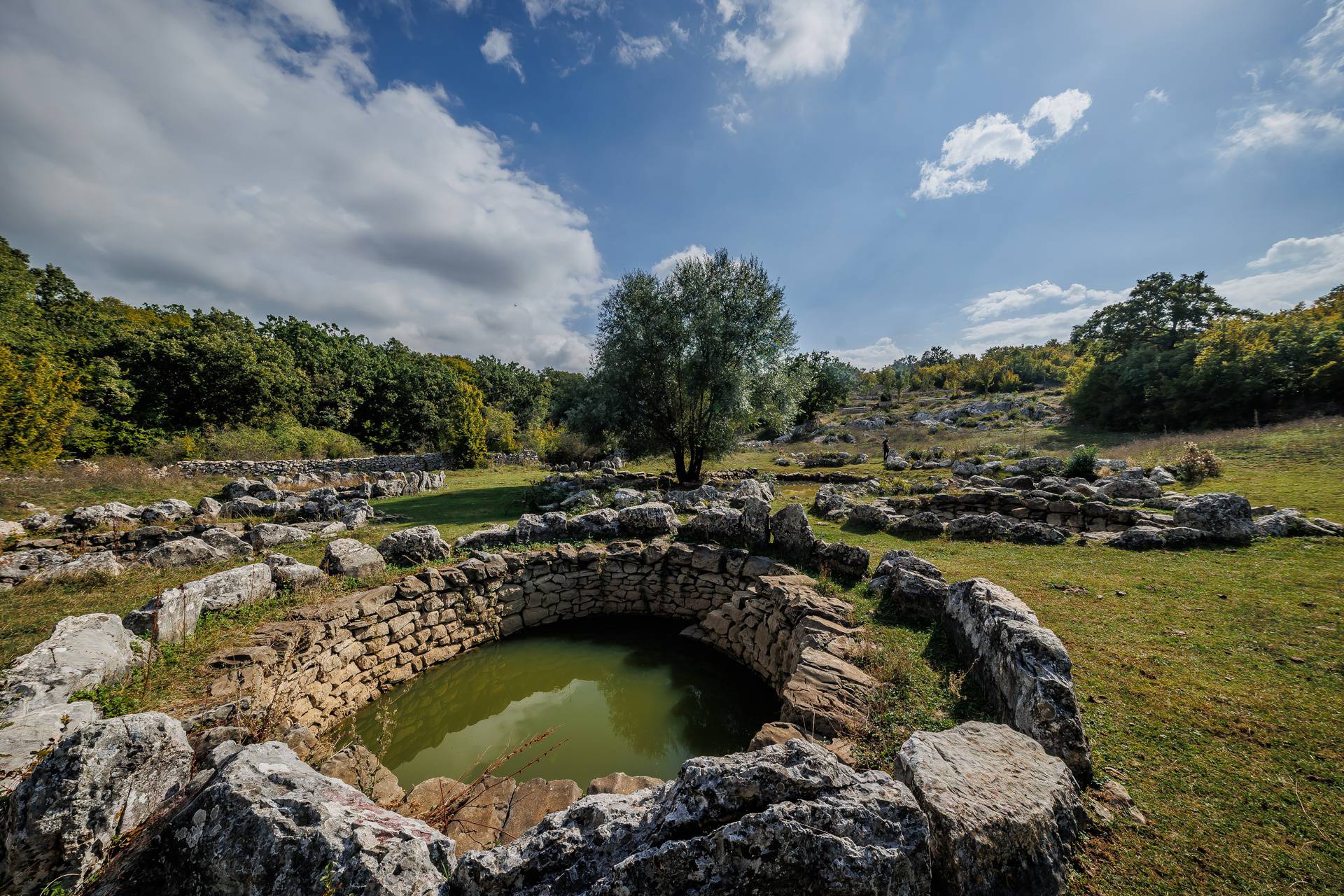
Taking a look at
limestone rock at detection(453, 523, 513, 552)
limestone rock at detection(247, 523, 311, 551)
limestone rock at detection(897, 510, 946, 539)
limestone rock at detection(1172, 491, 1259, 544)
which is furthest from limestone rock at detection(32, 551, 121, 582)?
limestone rock at detection(1172, 491, 1259, 544)

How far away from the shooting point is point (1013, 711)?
3650 mm

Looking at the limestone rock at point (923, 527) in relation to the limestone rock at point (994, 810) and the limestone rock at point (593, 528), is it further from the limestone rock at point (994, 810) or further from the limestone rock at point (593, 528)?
the limestone rock at point (994, 810)

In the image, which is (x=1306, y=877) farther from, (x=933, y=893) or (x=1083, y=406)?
(x=1083, y=406)

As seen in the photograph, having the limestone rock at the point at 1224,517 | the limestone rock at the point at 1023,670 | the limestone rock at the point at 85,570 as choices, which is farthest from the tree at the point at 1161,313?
the limestone rock at the point at 85,570

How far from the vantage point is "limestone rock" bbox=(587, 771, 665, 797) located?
4.25 m

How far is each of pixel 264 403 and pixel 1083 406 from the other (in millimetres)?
57309

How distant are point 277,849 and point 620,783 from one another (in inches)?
112

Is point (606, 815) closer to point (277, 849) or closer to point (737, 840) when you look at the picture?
point (737, 840)

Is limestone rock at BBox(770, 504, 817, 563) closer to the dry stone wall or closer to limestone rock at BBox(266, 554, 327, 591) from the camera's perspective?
the dry stone wall

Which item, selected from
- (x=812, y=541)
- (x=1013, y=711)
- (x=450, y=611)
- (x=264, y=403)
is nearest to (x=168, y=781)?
(x=450, y=611)

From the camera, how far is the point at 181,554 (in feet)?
26.5

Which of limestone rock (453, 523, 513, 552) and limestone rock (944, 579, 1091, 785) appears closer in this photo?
limestone rock (944, 579, 1091, 785)

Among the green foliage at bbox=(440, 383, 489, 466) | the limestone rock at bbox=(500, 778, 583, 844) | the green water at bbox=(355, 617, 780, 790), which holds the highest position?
the green foliage at bbox=(440, 383, 489, 466)

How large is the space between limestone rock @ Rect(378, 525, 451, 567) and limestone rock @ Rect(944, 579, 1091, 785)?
8858 mm
